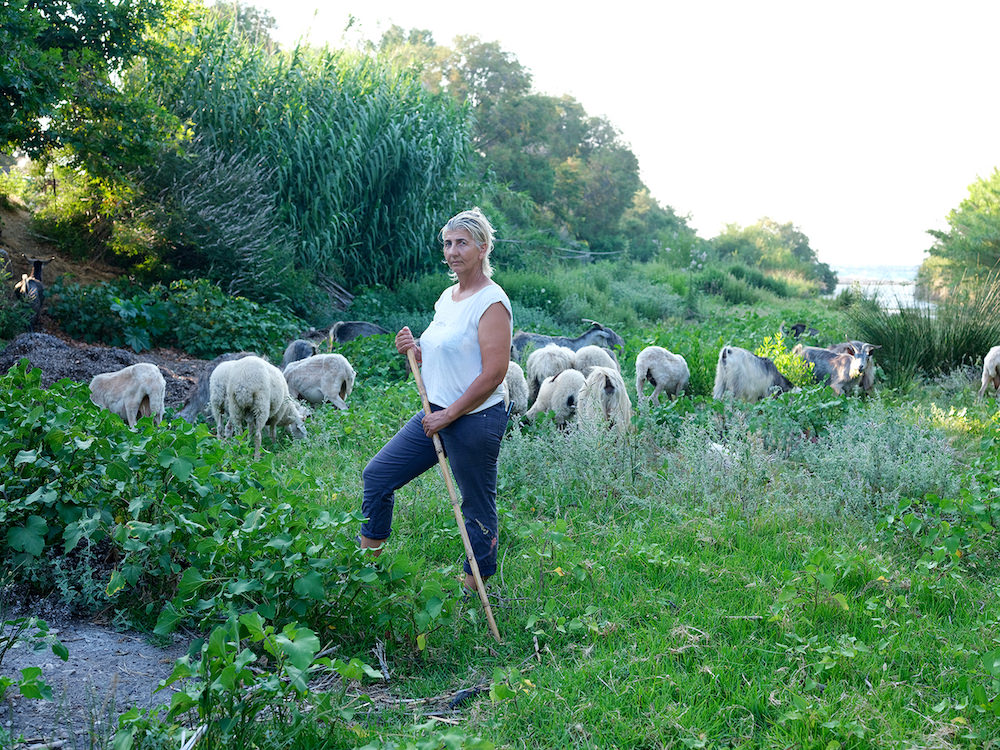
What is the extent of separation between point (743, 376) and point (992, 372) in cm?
309

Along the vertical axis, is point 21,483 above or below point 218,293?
below

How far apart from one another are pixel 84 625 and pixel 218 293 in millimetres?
10031

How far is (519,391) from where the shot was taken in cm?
843

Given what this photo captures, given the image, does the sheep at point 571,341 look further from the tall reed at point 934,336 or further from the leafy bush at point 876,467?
the leafy bush at point 876,467

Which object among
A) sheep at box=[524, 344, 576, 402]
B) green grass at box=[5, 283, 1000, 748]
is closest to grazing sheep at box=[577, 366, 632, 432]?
green grass at box=[5, 283, 1000, 748]

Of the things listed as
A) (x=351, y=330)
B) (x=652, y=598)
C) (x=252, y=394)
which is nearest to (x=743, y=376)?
(x=252, y=394)

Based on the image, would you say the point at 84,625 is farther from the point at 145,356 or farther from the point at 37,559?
the point at 145,356

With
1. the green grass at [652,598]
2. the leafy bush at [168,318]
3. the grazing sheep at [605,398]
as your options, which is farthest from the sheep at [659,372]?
the leafy bush at [168,318]

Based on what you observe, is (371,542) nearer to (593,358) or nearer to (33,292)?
(593,358)

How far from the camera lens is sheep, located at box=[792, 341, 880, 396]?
32.0 ft

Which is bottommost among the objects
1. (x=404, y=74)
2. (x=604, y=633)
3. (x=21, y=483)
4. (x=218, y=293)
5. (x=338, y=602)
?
(x=604, y=633)

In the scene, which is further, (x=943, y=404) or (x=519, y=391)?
(x=943, y=404)

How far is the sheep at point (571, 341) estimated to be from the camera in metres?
11.7

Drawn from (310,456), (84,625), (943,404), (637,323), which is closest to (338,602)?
(84,625)
